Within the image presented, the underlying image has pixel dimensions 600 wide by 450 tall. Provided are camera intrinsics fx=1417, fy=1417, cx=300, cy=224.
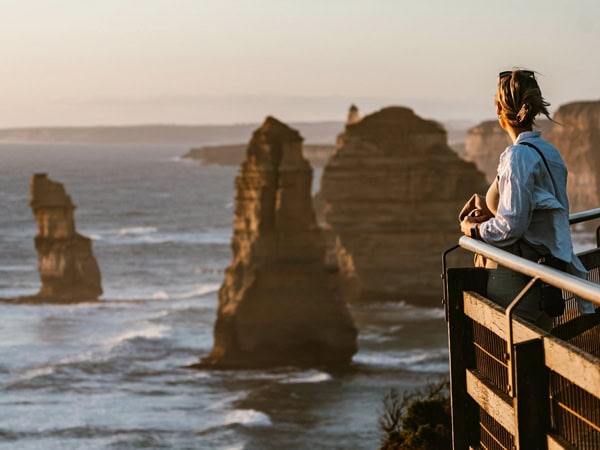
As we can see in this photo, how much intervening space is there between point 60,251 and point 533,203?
92.6 metres

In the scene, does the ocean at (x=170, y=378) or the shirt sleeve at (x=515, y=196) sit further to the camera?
the ocean at (x=170, y=378)

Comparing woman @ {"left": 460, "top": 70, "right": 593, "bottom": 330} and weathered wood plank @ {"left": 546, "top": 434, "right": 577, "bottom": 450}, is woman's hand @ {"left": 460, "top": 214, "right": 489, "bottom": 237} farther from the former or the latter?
weathered wood plank @ {"left": 546, "top": 434, "right": 577, "bottom": 450}

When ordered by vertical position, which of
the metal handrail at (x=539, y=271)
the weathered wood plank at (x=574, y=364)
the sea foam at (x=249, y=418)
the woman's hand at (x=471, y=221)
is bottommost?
the sea foam at (x=249, y=418)

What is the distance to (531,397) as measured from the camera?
619 centimetres

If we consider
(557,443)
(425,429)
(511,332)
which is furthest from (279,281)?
(557,443)

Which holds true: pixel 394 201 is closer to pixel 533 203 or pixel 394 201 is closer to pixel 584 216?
pixel 584 216

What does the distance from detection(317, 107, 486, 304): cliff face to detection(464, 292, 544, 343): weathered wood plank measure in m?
81.9

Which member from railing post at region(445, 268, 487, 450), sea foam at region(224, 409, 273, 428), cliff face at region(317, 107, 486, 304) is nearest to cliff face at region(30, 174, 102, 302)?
cliff face at region(317, 107, 486, 304)

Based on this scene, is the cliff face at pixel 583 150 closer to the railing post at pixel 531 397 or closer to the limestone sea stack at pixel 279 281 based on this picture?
the limestone sea stack at pixel 279 281

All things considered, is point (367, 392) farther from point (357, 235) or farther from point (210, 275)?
point (210, 275)

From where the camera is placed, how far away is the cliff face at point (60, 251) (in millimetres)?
97625

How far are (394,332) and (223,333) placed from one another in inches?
615

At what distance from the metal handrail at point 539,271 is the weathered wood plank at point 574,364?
218 mm

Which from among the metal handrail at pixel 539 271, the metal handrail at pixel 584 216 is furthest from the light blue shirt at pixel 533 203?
the metal handrail at pixel 584 216
